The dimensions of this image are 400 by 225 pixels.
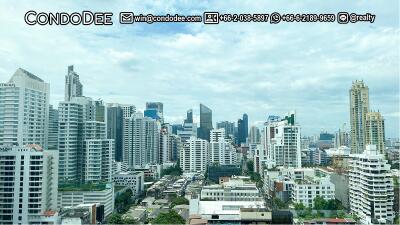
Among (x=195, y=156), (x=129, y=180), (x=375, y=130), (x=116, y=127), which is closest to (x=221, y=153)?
(x=195, y=156)

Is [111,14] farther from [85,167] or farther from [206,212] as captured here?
[85,167]

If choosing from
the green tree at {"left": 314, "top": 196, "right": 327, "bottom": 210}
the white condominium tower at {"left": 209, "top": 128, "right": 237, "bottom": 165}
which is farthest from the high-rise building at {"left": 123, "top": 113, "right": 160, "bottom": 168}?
the green tree at {"left": 314, "top": 196, "right": 327, "bottom": 210}

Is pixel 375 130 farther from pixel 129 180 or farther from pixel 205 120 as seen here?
pixel 205 120

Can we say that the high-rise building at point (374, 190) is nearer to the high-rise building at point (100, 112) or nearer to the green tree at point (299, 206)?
the green tree at point (299, 206)

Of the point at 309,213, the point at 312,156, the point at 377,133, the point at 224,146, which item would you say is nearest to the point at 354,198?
the point at 309,213

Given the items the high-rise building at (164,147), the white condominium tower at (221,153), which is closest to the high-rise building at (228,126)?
the high-rise building at (164,147)

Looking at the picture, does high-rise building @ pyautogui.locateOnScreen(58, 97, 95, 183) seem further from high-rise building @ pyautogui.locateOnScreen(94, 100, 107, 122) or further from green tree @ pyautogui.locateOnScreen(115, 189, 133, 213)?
high-rise building @ pyautogui.locateOnScreen(94, 100, 107, 122)
